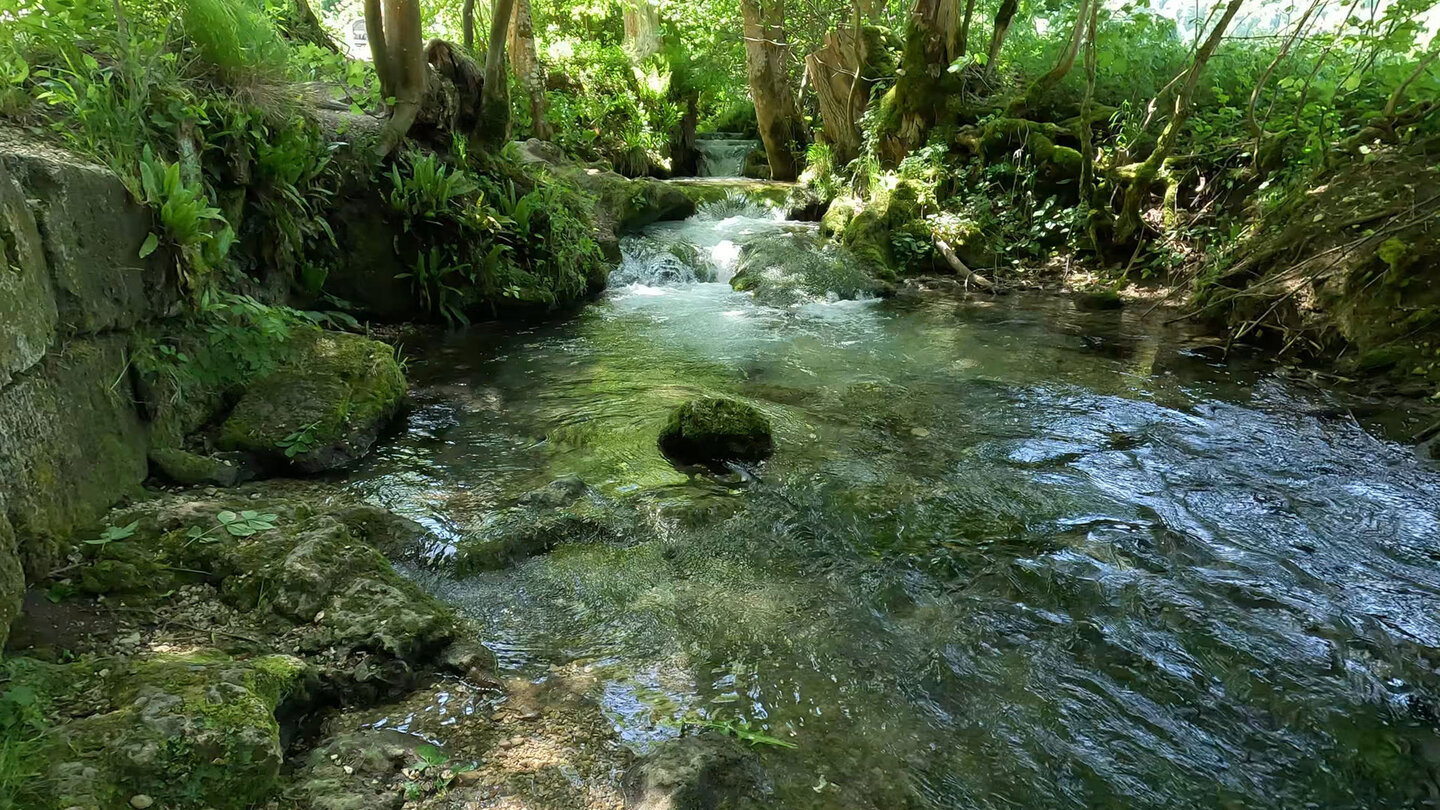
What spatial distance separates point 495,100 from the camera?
945 cm

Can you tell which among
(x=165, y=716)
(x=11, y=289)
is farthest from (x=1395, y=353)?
(x=11, y=289)

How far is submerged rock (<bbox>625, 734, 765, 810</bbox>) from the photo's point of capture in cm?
223

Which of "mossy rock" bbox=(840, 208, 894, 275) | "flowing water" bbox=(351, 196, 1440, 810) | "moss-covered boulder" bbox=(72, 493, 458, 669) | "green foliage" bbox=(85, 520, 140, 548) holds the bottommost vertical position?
"flowing water" bbox=(351, 196, 1440, 810)

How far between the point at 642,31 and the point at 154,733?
2133 centimetres

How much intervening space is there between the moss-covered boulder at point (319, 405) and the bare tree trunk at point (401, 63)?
3.05 m

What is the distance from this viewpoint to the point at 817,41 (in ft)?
55.3

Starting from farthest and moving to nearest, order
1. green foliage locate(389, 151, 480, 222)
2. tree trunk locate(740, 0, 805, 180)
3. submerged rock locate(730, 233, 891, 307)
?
1. tree trunk locate(740, 0, 805, 180)
2. submerged rock locate(730, 233, 891, 307)
3. green foliage locate(389, 151, 480, 222)

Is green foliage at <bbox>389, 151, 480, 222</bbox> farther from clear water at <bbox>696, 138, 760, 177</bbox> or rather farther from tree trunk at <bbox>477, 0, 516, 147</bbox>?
clear water at <bbox>696, 138, 760, 177</bbox>

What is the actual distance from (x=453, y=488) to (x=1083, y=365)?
5866 millimetres

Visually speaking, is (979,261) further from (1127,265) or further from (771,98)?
(771,98)

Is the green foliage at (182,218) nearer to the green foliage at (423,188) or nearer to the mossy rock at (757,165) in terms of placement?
the green foliage at (423,188)

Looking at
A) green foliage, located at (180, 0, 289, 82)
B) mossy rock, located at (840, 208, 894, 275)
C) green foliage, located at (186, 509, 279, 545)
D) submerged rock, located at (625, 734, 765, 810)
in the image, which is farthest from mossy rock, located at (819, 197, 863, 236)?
submerged rock, located at (625, 734, 765, 810)

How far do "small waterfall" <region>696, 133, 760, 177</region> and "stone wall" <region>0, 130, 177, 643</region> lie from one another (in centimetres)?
1848

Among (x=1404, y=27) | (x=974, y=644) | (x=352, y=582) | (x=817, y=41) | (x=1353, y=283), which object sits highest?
(x=817, y=41)
